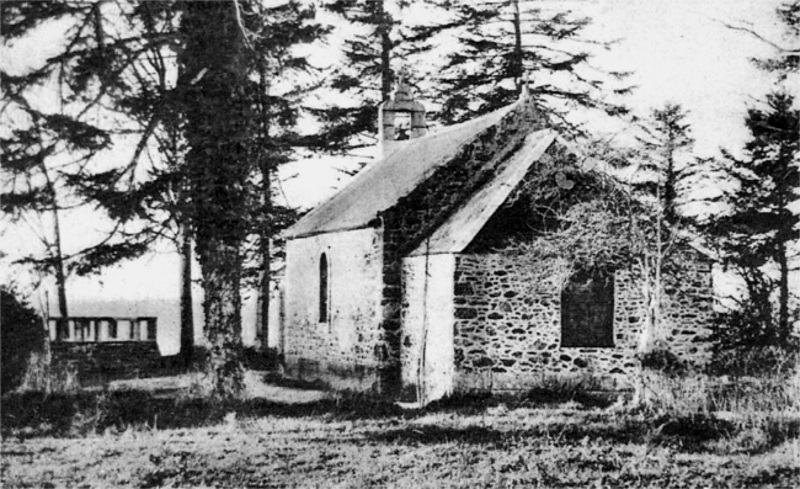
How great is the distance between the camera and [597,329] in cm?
1845

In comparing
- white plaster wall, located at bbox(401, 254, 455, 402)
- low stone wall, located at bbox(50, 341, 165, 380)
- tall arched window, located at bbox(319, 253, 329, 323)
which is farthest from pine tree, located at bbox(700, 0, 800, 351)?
low stone wall, located at bbox(50, 341, 165, 380)

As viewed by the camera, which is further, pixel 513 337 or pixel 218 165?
pixel 513 337

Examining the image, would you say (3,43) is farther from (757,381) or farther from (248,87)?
(757,381)

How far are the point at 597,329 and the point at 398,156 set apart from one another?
1053cm

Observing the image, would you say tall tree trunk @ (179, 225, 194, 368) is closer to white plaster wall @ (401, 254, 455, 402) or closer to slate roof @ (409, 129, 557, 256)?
white plaster wall @ (401, 254, 455, 402)

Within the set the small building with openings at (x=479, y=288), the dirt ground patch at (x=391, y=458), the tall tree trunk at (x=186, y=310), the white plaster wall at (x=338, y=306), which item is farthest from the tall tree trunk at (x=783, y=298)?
the tall tree trunk at (x=186, y=310)

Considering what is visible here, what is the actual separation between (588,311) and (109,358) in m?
12.9

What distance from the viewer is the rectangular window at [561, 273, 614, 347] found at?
60.1ft

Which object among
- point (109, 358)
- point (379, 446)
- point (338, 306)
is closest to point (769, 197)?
point (338, 306)

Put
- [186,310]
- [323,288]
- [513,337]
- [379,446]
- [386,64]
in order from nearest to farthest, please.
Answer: [379,446]
[513,337]
[323,288]
[186,310]
[386,64]

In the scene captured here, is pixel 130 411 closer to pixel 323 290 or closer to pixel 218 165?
pixel 218 165

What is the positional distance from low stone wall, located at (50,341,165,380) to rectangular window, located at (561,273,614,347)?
1111 centimetres

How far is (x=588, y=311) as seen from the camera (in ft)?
60.7

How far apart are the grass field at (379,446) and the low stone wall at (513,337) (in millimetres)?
1456
